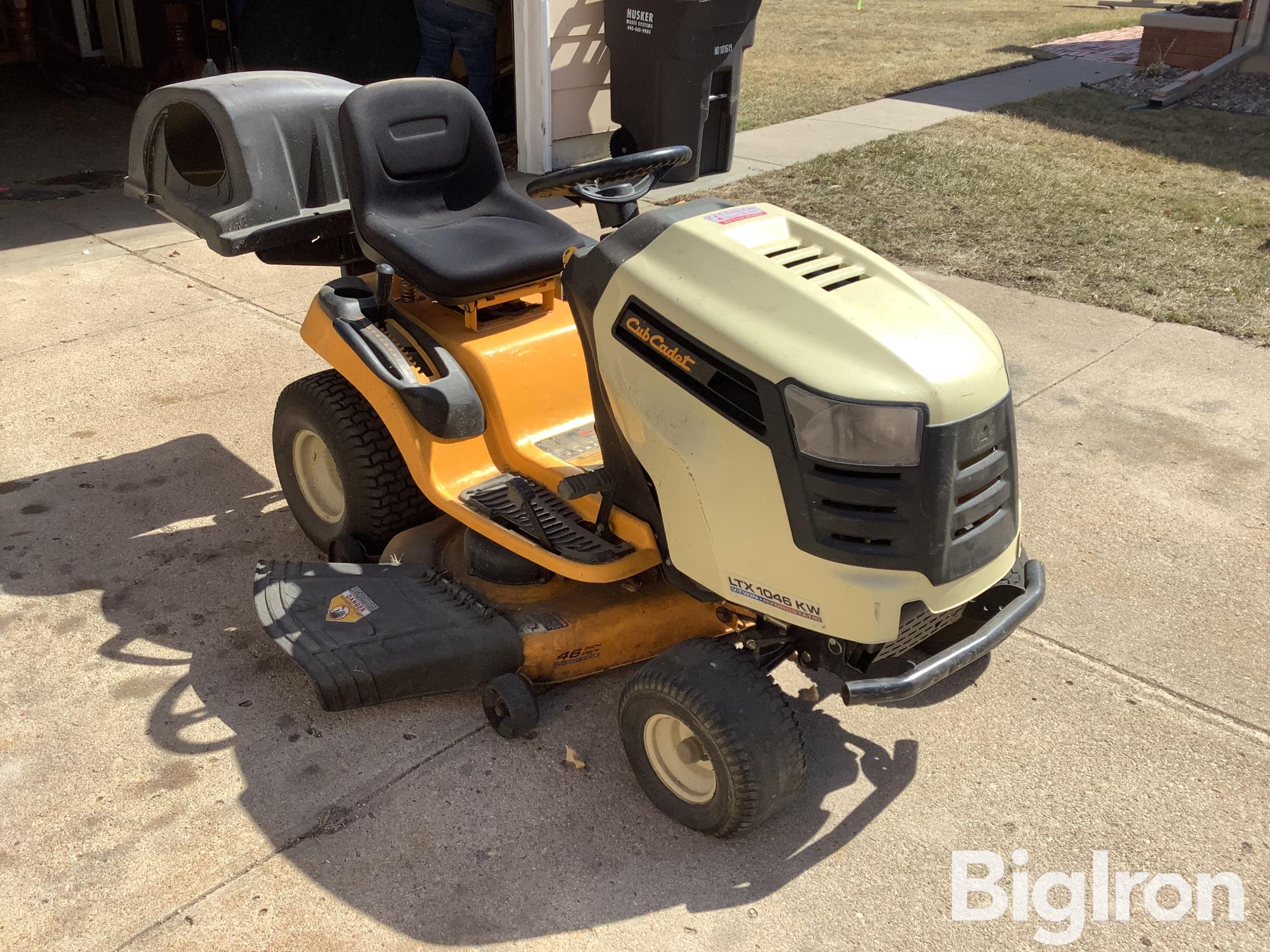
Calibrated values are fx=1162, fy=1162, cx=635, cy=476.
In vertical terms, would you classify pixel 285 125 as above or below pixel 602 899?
above

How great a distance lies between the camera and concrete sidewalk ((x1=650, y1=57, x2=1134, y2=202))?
8000mm

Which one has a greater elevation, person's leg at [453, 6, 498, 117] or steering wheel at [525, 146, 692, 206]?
steering wheel at [525, 146, 692, 206]

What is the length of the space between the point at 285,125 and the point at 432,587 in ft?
4.84

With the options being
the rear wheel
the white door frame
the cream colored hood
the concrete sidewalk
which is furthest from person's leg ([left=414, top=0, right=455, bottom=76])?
the cream colored hood

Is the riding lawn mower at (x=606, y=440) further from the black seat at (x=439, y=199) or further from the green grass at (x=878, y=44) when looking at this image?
the green grass at (x=878, y=44)

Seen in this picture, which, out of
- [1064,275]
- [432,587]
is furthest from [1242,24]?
[432,587]

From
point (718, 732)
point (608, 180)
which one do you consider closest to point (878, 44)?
point (608, 180)

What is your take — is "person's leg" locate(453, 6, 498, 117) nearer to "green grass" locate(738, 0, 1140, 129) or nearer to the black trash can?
the black trash can

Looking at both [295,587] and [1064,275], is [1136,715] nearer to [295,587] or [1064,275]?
[295,587]

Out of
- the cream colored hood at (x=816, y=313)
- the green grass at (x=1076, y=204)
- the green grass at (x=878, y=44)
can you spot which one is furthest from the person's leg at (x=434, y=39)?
the cream colored hood at (x=816, y=313)

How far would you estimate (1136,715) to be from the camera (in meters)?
3.01

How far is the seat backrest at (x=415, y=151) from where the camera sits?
324 centimetres

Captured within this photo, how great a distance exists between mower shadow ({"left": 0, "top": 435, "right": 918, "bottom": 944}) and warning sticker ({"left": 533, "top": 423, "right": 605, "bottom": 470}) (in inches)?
22.8

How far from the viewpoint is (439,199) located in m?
3.49
